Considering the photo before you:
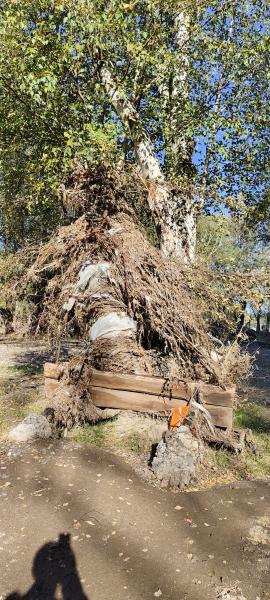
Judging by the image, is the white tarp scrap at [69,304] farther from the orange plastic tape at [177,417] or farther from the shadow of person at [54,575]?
the shadow of person at [54,575]

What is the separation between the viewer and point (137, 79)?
8.91 meters

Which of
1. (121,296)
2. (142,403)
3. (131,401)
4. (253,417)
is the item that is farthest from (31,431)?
(253,417)

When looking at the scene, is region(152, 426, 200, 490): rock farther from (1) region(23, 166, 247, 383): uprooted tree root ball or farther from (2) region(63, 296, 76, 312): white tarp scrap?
(2) region(63, 296, 76, 312): white tarp scrap

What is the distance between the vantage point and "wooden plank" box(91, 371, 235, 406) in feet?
20.5

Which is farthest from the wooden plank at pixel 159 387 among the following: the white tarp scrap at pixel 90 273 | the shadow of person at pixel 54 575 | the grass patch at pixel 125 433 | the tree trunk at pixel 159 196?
the tree trunk at pixel 159 196

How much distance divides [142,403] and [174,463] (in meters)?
1.33

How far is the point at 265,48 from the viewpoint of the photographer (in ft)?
30.9

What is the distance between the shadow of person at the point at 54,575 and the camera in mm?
3312

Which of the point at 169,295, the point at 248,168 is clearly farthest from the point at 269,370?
the point at 169,295

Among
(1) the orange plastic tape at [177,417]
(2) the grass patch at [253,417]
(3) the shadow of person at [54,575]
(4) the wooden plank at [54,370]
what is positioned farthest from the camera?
(2) the grass patch at [253,417]

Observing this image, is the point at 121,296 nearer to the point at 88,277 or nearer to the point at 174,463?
the point at 88,277

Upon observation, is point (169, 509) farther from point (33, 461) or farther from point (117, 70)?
point (117, 70)

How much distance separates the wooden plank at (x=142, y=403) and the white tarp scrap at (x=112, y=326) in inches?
35.3

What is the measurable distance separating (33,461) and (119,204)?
4798 mm
